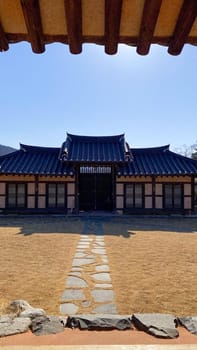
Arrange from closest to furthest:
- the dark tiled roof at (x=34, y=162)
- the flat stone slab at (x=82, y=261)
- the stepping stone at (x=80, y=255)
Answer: the flat stone slab at (x=82, y=261) < the stepping stone at (x=80, y=255) < the dark tiled roof at (x=34, y=162)

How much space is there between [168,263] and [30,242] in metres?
4.59

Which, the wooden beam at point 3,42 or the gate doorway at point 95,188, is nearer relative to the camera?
the wooden beam at point 3,42

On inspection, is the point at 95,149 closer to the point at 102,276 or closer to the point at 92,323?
the point at 102,276

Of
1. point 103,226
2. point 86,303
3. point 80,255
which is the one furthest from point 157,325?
point 103,226

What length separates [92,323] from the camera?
10.2ft

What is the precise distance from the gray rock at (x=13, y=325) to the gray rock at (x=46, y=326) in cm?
9

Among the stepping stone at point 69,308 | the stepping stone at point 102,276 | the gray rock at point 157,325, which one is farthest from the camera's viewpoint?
the stepping stone at point 102,276

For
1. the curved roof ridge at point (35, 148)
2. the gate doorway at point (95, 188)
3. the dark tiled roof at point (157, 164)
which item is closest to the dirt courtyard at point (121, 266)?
the dark tiled roof at point (157, 164)

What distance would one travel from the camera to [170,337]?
2.83 m

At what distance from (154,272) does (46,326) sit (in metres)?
3.21

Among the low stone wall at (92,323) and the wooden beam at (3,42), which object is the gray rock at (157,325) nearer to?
the low stone wall at (92,323)

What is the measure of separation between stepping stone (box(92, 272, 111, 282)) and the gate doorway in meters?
12.2

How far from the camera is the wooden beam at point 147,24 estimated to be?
213 cm

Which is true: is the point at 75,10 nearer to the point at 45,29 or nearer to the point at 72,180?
the point at 45,29
